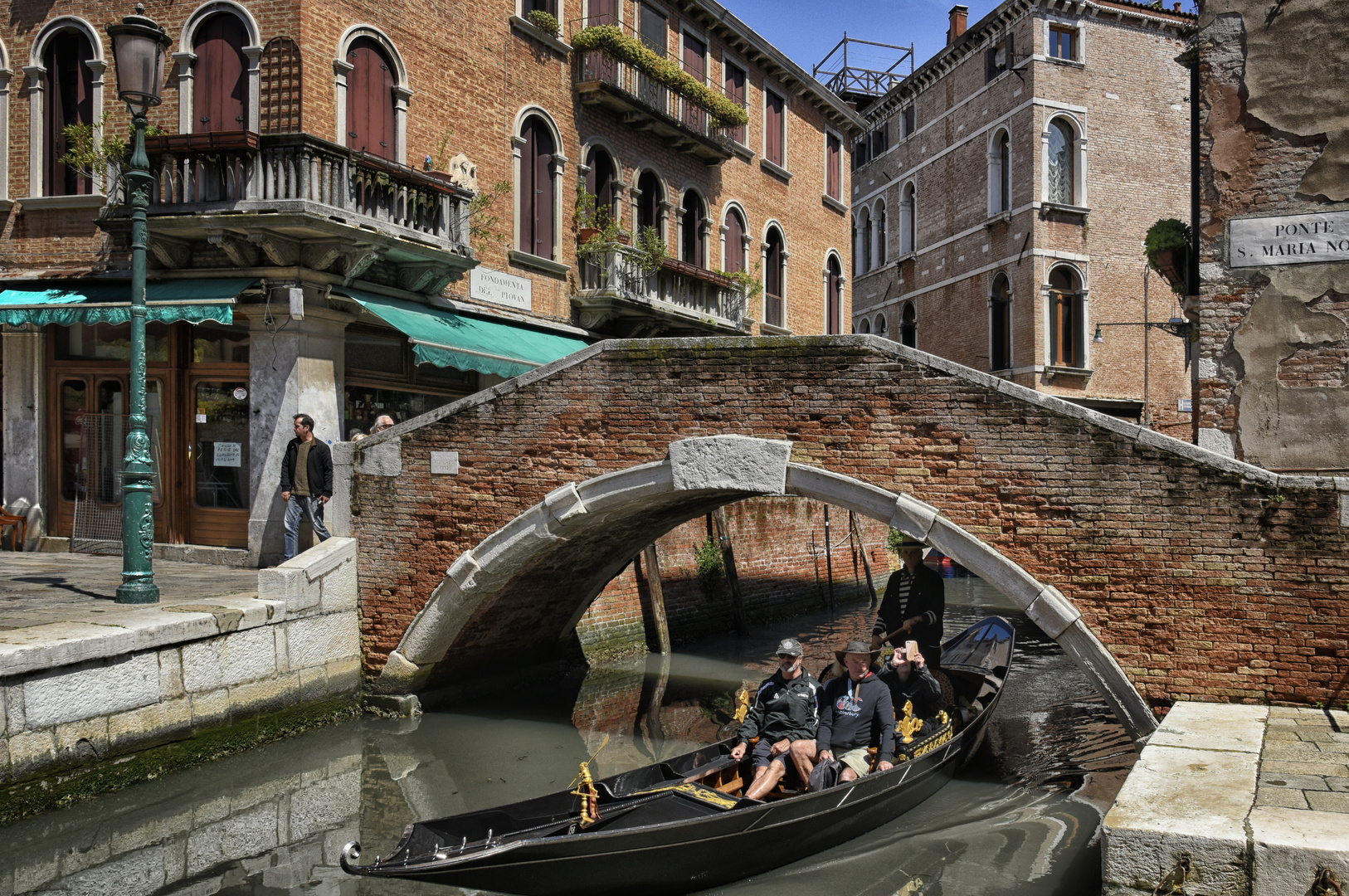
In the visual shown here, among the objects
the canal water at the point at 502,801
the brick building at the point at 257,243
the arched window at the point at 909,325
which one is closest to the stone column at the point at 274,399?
the brick building at the point at 257,243

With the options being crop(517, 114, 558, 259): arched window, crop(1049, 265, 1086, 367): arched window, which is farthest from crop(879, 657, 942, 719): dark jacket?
crop(1049, 265, 1086, 367): arched window

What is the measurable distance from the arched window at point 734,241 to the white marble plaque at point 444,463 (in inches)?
331

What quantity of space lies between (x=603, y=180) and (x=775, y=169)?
4.30 meters

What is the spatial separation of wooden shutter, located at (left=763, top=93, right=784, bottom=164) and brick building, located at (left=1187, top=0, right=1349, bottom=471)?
32.2 feet

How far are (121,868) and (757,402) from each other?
4.55m

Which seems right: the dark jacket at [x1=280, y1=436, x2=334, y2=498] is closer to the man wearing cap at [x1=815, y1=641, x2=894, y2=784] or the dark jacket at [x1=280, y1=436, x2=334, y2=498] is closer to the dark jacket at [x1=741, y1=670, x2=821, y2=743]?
the dark jacket at [x1=741, y1=670, x2=821, y2=743]

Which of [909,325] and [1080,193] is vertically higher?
[1080,193]

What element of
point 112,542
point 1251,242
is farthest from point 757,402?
point 112,542

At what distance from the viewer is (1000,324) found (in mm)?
19797

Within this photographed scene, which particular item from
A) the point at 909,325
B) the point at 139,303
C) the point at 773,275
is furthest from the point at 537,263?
the point at 909,325

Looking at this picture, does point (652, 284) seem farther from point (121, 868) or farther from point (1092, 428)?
point (121, 868)

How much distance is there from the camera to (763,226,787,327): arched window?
56.0ft

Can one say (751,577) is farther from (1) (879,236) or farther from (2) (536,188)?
(1) (879,236)

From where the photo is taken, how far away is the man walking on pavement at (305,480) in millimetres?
8711
